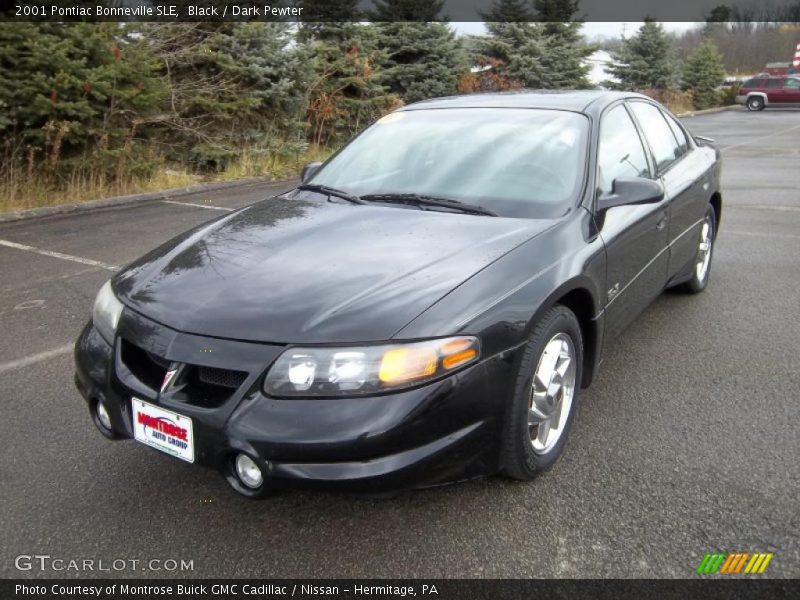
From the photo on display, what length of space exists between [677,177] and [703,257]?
43.7 inches

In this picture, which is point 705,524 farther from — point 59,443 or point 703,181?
point 703,181

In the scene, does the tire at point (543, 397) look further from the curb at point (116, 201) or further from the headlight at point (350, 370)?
the curb at point (116, 201)

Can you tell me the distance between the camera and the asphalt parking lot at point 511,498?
2.25m

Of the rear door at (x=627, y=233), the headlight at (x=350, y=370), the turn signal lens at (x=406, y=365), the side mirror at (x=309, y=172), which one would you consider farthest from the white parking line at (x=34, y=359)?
the rear door at (x=627, y=233)

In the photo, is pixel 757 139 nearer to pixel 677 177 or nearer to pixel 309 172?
pixel 677 177

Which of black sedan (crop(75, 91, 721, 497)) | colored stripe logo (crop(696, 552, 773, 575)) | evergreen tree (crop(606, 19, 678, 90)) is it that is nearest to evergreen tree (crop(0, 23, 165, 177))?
black sedan (crop(75, 91, 721, 497))

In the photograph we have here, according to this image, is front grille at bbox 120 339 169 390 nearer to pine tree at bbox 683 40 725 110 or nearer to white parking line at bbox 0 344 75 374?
white parking line at bbox 0 344 75 374

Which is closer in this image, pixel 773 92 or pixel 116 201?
pixel 116 201

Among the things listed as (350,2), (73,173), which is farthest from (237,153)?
(350,2)

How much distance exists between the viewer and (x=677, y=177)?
4172mm

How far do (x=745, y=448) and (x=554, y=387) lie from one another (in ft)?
3.04

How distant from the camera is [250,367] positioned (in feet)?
6.86

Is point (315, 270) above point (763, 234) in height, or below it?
above

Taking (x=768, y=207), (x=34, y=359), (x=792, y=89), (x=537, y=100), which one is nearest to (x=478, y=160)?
(x=537, y=100)
